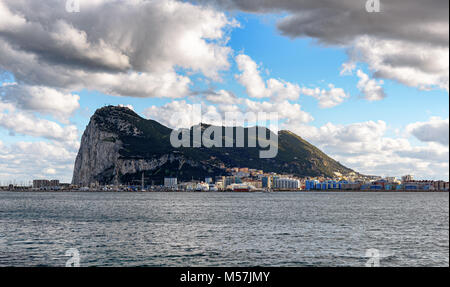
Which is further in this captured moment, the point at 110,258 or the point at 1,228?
the point at 1,228

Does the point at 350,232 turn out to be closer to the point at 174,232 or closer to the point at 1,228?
the point at 174,232

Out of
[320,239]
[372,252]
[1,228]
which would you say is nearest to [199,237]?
[320,239]
